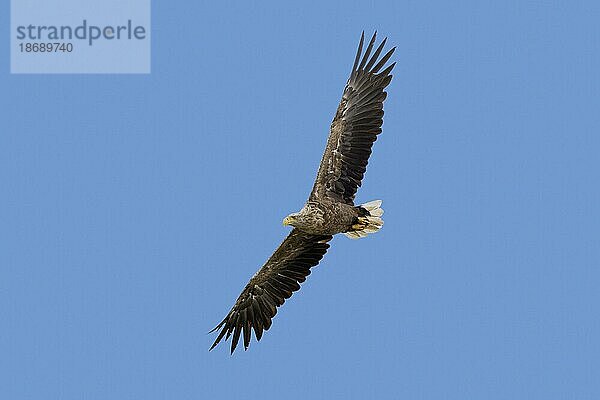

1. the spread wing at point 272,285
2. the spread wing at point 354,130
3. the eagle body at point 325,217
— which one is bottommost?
the spread wing at point 272,285

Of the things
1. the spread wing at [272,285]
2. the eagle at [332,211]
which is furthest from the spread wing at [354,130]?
the spread wing at [272,285]

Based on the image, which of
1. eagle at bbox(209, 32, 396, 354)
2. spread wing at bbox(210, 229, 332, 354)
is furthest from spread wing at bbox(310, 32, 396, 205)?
spread wing at bbox(210, 229, 332, 354)

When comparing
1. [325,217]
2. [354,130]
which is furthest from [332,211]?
[354,130]

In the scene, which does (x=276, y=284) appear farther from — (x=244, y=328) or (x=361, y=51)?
(x=361, y=51)

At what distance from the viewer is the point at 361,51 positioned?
47.2 ft

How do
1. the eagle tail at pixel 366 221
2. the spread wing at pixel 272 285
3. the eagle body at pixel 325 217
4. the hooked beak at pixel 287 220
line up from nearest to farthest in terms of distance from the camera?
1. the hooked beak at pixel 287 220
2. the eagle body at pixel 325 217
3. the eagle tail at pixel 366 221
4. the spread wing at pixel 272 285

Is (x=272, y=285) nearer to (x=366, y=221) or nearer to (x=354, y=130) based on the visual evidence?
(x=366, y=221)

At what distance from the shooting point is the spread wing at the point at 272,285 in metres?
14.1

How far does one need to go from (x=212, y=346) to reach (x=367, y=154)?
133 inches

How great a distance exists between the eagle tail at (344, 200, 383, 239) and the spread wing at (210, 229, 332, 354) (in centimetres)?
47

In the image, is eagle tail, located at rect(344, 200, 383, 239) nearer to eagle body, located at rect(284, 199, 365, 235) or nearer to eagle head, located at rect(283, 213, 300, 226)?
eagle body, located at rect(284, 199, 365, 235)

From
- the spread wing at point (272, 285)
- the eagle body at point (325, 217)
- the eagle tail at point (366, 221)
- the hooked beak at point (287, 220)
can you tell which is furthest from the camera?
the spread wing at point (272, 285)

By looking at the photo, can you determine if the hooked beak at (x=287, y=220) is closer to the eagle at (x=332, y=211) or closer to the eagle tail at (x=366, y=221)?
the eagle at (x=332, y=211)

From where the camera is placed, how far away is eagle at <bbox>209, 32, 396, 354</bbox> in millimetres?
13469
